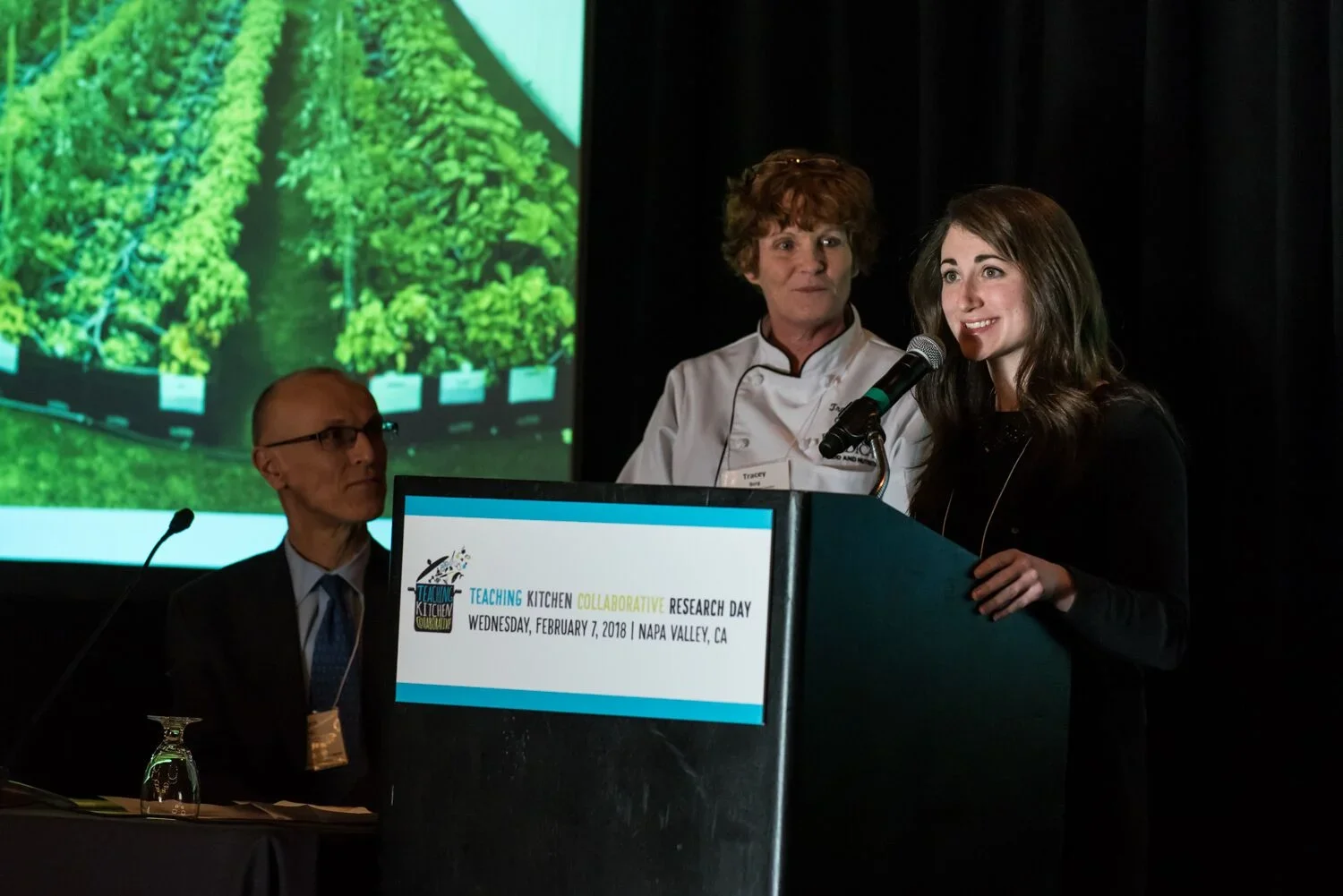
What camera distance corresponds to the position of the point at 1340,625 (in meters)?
2.39

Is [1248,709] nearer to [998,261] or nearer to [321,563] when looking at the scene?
[998,261]

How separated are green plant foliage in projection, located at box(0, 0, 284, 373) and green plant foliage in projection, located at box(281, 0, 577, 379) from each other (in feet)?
0.56

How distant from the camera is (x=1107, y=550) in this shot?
6.15 ft

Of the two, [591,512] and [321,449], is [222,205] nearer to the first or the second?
[321,449]

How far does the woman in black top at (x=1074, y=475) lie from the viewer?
6.08ft

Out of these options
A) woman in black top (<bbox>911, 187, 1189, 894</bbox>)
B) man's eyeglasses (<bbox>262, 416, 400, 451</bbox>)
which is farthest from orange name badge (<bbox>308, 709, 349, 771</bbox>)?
woman in black top (<bbox>911, 187, 1189, 894</bbox>)

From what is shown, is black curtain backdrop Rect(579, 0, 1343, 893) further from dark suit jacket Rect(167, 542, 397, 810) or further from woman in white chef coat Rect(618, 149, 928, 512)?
dark suit jacket Rect(167, 542, 397, 810)

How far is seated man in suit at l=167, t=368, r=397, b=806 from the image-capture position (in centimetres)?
239

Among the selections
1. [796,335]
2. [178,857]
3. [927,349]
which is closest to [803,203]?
[796,335]

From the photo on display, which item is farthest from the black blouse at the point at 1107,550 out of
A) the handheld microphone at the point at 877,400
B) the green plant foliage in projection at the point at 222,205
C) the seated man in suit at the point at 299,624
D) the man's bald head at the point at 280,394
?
the green plant foliage in projection at the point at 222,205

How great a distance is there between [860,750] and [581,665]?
237mm

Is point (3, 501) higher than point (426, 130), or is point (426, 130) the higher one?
point (426, 130)

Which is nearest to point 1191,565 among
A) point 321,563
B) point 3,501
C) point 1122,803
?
point 1122,803

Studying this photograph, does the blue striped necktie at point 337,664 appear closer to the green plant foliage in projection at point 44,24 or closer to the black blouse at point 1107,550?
the black blouse at point 1107,550
